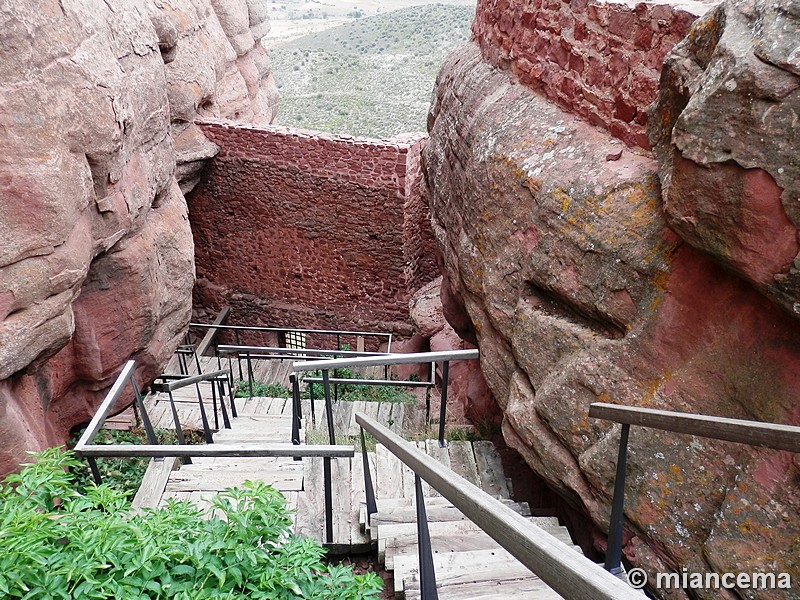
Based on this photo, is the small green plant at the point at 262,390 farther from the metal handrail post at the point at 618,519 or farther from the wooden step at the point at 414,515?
the metal handrail post at the point at 618,519

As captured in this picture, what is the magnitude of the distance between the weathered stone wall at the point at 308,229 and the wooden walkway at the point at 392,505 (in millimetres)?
6335

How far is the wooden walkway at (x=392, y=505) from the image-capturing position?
3.15 metres

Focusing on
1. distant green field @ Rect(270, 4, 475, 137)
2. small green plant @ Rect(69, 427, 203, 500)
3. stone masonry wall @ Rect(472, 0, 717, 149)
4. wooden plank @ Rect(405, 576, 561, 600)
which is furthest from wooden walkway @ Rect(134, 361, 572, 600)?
distant green field @ Rect(270, 4, 475, 137)

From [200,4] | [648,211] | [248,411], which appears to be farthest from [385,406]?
[200,4]

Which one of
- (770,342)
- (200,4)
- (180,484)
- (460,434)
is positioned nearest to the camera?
(770,342)

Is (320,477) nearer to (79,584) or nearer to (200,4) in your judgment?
(79,584)

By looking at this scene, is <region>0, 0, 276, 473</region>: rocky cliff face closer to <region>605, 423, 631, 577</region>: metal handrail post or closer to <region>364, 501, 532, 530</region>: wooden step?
<region>364, 501, 532, 530</region>: wooden step

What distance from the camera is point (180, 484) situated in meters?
4.48

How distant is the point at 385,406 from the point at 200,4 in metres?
9.68

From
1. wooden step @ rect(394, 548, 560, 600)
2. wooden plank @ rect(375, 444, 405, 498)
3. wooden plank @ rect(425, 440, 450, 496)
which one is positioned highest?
wooden step @ rect(394, 548, 560, 600)

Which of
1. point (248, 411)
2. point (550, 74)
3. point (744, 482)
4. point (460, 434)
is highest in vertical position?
point (550, 74)

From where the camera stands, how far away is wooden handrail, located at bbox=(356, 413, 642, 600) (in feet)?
4.11

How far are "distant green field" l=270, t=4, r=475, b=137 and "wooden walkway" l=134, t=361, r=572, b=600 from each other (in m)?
25.2

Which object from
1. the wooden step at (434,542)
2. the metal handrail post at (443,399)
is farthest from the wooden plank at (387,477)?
the wooden step at (434,542)
